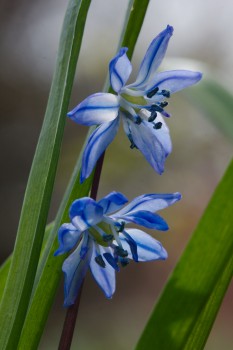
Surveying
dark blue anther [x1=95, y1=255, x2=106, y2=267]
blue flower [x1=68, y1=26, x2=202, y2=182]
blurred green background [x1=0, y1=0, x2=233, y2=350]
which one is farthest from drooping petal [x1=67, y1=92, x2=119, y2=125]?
blurred green background [x1=0, y1=0, x2=233, y2=350]

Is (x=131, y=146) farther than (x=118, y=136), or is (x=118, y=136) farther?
(x=118, y=136)

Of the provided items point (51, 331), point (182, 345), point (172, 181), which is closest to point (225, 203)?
point (182, 345)

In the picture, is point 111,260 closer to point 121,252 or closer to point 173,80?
point 121,252

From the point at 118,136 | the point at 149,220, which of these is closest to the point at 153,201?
the point at 149,220

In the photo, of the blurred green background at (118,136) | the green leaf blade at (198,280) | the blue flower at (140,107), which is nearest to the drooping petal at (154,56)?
the blue flower at (140,107)

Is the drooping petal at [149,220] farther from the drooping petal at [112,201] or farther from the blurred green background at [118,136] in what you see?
the blurred green background at [118,136]

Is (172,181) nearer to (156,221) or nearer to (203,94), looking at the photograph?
(203,94)
